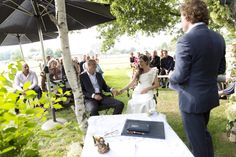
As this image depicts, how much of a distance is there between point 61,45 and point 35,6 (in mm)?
2022

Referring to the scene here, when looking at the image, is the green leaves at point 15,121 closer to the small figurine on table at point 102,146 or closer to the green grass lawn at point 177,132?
the small figurine on table at point 102,146

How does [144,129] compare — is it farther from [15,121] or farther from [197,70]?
[15,121]

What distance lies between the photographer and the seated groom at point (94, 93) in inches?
169

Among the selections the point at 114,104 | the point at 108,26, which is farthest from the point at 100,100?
the point at 108,26

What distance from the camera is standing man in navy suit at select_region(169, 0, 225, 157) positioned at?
2.09 metres

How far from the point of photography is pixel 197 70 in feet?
6.99

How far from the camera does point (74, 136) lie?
4.28 m

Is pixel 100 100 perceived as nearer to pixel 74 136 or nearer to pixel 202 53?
pixel 74 136

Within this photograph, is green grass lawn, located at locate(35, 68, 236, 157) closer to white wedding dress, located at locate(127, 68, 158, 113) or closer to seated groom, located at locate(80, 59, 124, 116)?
seated groom, located at locate(80, 59, 124, 116)

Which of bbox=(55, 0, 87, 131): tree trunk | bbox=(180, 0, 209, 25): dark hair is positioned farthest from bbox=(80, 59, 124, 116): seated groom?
bbox=(180, 0, 209, 25): dark hair

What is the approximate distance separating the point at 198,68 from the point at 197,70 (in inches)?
0.8

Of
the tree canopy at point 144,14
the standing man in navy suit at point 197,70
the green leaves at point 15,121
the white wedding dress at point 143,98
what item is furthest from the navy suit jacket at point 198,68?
the tree canopy at point 144,14

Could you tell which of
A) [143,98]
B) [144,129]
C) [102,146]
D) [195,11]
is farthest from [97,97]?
[195,11]

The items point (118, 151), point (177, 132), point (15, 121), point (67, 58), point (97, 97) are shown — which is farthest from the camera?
point (97, 97)
